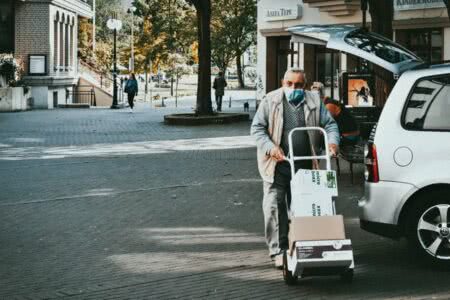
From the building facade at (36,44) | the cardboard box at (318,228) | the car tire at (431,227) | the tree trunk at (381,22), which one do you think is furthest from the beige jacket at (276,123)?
the building facade at (36,44)

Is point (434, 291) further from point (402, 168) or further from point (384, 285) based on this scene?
point (402, 168)

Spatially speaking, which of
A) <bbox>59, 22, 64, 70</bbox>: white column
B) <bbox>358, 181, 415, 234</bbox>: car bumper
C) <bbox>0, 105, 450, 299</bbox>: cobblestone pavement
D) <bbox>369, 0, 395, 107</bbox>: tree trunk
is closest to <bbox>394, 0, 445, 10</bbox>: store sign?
<bbox>369, 0, 395, 107</bbox>: tree trunk

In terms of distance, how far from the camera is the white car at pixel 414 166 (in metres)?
7.27

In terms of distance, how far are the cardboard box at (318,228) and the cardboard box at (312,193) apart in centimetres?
12

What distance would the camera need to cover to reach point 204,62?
28891mm

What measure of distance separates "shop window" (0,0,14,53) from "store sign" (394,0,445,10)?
20.9 meters

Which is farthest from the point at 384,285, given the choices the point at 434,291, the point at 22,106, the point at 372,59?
the point at 22,106

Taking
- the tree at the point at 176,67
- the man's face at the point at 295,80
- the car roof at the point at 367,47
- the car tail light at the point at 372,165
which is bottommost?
the car tail light at the point at 372,165

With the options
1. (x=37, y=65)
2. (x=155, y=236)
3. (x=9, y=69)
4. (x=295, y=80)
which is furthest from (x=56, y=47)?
(x=295, y=80)

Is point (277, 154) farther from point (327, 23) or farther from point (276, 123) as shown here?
point (327, 23)

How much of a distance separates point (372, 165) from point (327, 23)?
2360cm

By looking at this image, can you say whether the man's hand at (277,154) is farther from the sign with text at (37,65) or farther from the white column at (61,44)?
the white column at (61,44)

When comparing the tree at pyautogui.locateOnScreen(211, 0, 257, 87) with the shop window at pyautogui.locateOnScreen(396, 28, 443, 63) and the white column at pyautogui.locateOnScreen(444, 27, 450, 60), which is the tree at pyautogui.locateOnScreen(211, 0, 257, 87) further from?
the white column at pyautogui.locateOnScreen(444, 27, 450, 60)

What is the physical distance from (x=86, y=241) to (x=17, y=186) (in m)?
4.80
